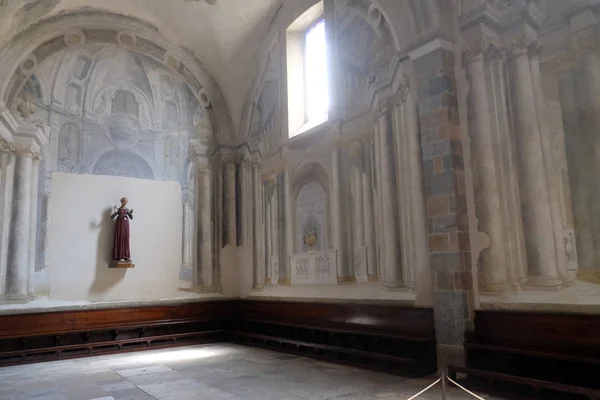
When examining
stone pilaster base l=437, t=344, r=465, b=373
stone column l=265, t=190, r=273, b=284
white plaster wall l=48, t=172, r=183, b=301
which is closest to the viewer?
stone pilaster base l=437, t=344, r=465, b=373

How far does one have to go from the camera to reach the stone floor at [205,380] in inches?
242

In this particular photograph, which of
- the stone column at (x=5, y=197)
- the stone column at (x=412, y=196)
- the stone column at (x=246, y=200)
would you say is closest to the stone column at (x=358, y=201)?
the stone column at (x=412, y=196)

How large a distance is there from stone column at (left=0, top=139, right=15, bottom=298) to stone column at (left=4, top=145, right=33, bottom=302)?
0.25 feet

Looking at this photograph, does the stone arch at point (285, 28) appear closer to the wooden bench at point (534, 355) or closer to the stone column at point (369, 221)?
the stone column at point (369, 221)

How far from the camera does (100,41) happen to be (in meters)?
12.0

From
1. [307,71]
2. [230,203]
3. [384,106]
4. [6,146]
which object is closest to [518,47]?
[384,106]

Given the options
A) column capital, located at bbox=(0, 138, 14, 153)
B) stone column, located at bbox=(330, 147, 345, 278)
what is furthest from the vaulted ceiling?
stone column, located at bbox=(330, 147, 345, 278)

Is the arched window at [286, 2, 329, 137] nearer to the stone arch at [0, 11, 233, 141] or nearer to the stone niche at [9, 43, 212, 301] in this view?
the stone arch at [0, 11, 233, 141]

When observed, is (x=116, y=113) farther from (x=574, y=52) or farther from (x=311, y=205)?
(x=574, y=52)

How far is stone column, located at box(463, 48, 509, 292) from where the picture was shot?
21.9 feet

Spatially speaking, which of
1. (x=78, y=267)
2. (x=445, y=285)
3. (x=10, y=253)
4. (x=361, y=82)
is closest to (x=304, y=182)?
(x=361, y=82)

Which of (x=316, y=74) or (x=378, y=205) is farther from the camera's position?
(x=316, y=74)

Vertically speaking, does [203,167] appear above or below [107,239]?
above

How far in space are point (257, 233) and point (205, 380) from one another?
5.42 meters
